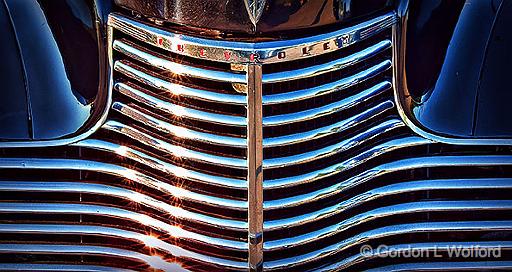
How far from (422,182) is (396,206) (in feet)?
0.41

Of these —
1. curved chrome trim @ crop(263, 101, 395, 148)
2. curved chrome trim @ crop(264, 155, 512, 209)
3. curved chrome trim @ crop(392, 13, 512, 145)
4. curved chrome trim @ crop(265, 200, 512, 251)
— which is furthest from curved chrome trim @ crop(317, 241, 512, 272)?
curved chrome trim @ crop(263, 101, 395, 148)

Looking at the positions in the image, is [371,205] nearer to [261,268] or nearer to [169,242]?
[261,268]

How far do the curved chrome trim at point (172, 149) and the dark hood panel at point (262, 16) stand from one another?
1.38ft

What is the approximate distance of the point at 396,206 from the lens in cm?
296

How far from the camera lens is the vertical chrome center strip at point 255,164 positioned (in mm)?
2791

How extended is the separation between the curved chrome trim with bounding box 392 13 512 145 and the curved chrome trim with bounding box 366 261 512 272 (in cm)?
43

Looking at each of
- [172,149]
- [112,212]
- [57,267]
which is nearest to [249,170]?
[172,149]

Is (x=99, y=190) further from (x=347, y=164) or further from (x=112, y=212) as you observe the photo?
(x=347, y=164)

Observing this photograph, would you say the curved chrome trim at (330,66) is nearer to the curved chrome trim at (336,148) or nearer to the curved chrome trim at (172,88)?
the curved chrome trim at (172,88)

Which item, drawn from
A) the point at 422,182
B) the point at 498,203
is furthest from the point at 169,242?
the point at 498,203

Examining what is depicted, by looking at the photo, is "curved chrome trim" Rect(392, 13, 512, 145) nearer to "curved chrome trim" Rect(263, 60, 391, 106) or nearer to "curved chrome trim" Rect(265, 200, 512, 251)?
"curved chrome trim" Rect(263, 60, 391, 106)

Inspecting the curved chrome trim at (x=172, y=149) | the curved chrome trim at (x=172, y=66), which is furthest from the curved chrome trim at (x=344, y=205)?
the curved chrome trim at (x=172, y=66)

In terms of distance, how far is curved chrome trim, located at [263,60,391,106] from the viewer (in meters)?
2.81

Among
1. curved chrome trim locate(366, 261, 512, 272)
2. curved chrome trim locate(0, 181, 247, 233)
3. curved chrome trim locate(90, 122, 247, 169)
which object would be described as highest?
curved chrome trim locate(90, 122, 247, 169)
